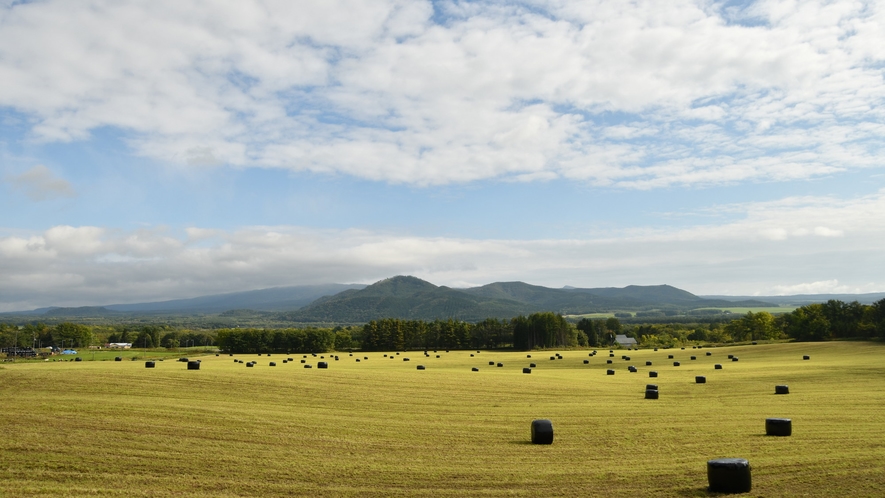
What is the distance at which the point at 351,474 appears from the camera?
14.4m

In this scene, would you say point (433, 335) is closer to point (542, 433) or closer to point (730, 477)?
point (542, 433)

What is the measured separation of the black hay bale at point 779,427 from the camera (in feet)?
61.5

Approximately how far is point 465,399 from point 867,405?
1744cm

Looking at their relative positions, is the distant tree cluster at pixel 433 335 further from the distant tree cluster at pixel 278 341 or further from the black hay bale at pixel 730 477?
the black hay bale at pixel 730 477

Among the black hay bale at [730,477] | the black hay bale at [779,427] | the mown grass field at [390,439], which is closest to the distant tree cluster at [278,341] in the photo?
the mown grass field at [390,439]

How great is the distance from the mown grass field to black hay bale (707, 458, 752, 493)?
0.36m

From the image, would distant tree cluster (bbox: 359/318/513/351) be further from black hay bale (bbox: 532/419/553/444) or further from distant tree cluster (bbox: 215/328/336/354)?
black hay bale (bbox: 532/419/553/444)

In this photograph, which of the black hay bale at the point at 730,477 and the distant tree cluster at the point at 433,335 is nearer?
the black hay bale at the point at 730,477

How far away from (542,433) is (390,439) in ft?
15.9

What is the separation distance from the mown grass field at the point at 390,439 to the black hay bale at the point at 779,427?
0.62m

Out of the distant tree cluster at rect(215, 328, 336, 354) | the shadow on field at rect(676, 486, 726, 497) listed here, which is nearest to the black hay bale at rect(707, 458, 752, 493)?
the shadow on field at rect(676, 486, 726, 497)

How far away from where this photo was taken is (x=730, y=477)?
12898 mm

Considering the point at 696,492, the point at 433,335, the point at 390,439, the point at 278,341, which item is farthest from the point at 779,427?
the point at 278,341

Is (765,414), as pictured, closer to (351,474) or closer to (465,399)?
(465,399)
